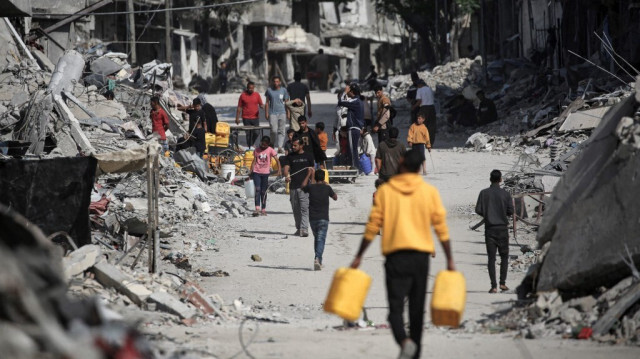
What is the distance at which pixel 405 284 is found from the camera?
23.0ft

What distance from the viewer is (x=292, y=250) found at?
14.2 metres

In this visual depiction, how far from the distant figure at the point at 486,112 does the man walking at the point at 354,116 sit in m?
8.77

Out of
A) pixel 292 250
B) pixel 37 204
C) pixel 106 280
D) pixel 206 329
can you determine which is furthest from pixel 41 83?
pixel 206 329

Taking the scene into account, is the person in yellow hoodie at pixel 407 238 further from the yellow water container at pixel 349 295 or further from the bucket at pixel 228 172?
the bucket at pixel 228 172

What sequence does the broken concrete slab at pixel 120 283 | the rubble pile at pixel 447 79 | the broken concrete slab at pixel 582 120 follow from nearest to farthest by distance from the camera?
the broken concrete slab at pixel 120 283, the broken concrete slab at pixel 582 120, the rubble pile at pixel 447 79

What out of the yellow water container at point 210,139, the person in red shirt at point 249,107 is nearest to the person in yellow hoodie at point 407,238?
the yellow water container at point 210,139

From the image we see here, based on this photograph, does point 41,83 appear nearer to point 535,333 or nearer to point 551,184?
point 551,184

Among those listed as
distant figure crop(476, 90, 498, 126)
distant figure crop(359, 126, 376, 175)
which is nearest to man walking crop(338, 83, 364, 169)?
distant figure crop(359, 126, 376, 175)

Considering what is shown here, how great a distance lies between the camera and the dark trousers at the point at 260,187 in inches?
661

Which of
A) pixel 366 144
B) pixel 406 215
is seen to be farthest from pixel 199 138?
pixel 406 215

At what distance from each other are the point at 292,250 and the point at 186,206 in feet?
10.5

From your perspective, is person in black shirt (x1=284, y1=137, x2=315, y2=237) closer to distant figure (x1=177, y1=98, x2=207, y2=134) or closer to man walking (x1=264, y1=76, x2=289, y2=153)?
distant figure (x1=177, y1=98, x2=207, y2=134)

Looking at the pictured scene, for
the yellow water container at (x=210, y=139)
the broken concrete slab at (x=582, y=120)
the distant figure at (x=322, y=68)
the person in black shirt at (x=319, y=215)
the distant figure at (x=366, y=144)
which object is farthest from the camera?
the distant figure at (x=322, y=68)

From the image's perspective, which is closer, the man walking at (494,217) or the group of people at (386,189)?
the group of people at (386,189)
